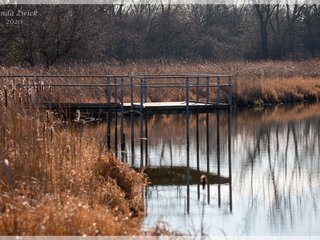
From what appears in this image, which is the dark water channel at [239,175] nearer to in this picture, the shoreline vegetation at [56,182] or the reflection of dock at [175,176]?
the reflection of dock at [175,176]

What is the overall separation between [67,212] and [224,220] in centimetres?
416

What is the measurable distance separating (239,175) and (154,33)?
32428 mm

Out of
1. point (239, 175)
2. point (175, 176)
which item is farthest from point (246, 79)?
point (175, 176)

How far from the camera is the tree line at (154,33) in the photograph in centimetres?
2881

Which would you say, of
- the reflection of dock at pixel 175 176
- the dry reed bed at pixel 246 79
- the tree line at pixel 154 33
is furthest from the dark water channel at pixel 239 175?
the tree line at pixel 154 33

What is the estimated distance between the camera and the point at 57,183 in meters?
9.11

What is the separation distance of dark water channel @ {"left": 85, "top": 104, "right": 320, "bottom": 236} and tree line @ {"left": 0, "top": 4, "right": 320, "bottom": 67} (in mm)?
6811

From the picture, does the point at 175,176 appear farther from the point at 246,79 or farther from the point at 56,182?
the point at 246,79

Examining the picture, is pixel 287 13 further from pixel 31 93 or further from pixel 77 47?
pixel 31 93

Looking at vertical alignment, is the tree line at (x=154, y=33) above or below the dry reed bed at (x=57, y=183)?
above

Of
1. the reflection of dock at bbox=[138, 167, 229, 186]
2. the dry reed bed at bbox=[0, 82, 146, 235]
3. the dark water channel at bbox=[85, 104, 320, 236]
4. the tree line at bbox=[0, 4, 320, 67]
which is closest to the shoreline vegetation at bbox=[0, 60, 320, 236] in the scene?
the dry reed bed at bbox=[0, 82, 146, 235]

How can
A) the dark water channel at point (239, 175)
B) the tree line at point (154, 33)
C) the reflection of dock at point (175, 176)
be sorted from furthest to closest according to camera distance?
the tree line at point (154, 33), the reflection of dock at point (175, 176), the dark water channel at point (239, 175)

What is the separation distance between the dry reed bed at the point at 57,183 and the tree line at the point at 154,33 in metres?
17.2

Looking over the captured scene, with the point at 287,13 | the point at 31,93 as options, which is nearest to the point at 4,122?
the point at 31,93
